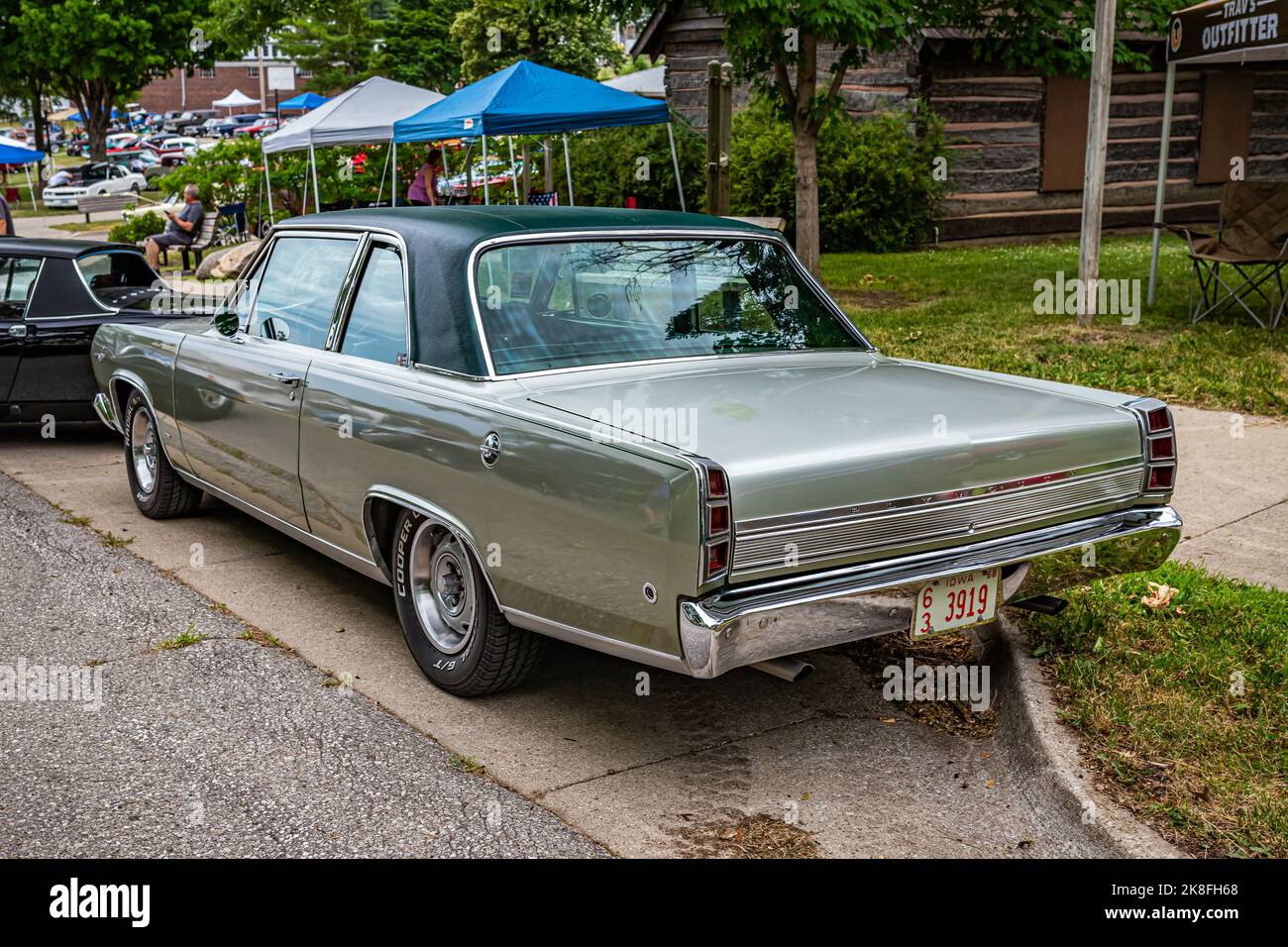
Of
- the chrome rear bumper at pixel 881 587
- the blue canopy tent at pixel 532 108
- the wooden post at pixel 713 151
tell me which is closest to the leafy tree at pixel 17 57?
the blue canopy tent at pixel 532 108

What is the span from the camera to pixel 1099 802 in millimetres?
3717

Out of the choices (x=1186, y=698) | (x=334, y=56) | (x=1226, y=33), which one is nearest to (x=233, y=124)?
(x=334, y=56)

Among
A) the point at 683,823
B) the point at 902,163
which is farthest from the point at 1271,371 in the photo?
the point at 902,163

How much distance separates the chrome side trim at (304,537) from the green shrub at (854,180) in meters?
12.7

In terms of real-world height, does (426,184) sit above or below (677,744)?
above

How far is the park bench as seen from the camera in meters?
39.8

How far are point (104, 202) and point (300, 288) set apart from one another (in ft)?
128

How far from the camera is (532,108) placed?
15023 mm

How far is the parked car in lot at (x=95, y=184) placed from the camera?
3984cm

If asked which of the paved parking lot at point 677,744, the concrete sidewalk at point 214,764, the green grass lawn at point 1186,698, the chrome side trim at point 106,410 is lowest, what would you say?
the paved parking lot at point 677,744

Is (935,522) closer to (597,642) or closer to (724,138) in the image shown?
(597,642)

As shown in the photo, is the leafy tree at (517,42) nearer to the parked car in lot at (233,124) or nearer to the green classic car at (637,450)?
the parked car in lot at (233,124)

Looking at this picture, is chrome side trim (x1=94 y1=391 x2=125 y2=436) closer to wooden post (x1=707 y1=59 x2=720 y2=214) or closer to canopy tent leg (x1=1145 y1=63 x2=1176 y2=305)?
wooden post (x1=707 y1=59 x2=720 y2=214)

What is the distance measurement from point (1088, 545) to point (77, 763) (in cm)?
325
